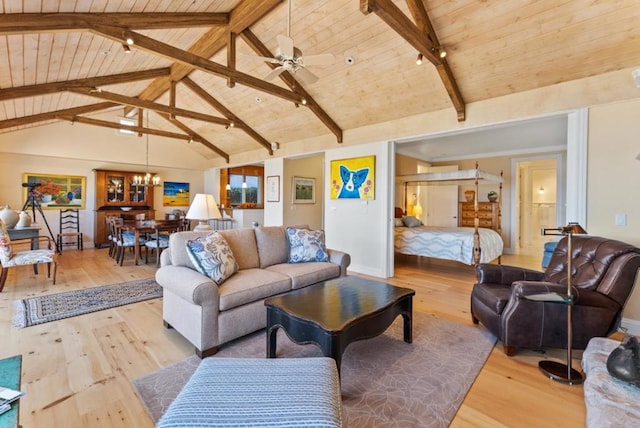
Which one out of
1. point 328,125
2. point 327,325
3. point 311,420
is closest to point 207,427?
point 311,420

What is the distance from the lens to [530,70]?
335 centimetres

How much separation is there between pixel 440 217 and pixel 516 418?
6.75 metres

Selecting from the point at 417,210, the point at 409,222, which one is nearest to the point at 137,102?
the point at 409,222

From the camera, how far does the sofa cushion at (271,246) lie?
3469 mm

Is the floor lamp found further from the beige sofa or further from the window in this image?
the window

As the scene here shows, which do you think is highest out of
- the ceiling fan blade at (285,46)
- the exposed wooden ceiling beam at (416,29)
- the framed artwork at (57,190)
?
the exposed wooden ceiling beam at (416,29)

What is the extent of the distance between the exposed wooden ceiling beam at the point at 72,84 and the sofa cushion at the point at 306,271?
436 centimetres

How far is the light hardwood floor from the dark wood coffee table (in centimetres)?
71

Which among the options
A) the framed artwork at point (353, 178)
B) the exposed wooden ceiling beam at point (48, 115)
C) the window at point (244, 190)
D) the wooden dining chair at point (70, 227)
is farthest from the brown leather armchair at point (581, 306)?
the wooden dining chair at point (70, 227)

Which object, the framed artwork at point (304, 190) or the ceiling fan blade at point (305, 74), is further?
the framed artwork at point (304, 190)

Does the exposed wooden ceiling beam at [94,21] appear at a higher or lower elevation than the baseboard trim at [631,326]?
higher

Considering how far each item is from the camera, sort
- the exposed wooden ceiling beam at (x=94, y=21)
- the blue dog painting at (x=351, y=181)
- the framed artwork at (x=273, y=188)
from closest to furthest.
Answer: the exposed wooden ceiling beam at (x=94, y=21) → the blue dog painting at (x=351, y=181) → the framed artwork at (x=273, y=188)

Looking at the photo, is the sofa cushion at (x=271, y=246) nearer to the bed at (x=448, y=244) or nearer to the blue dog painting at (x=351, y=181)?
the blue dog painting at (x=351, y=181)

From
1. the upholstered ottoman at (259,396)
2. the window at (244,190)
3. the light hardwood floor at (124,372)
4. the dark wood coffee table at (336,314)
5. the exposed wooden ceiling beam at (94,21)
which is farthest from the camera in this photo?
the window at (244,190)
